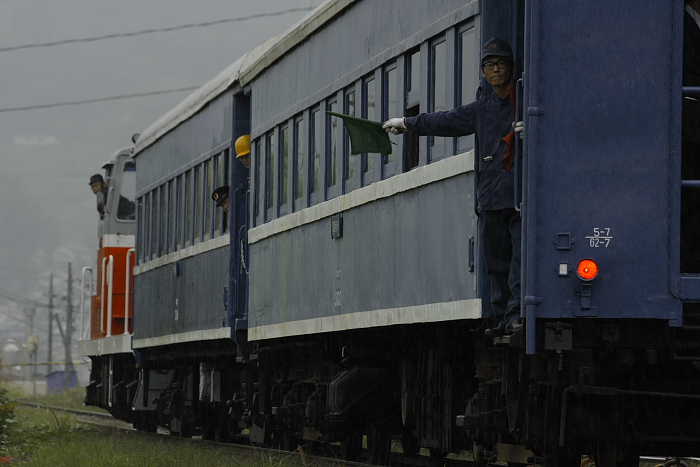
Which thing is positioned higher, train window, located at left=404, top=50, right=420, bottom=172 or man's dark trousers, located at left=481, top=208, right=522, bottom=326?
train window, located at left=404, top=50, right=420, bottom=172

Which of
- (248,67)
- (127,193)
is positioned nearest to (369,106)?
(248,67)

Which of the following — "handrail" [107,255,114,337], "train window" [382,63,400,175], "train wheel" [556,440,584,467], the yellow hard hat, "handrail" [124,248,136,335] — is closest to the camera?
"train wheel" [556,440,584,467]

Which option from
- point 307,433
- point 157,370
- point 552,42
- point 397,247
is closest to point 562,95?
point 552,42

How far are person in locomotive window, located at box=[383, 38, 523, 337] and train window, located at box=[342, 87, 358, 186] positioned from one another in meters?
2.74

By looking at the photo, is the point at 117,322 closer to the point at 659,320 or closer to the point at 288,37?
the point at 288,37

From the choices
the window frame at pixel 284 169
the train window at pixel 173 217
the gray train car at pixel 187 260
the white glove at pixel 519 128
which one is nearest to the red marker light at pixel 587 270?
the white glove at pixel 519 128

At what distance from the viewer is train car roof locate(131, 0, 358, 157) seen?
1153 centimetres

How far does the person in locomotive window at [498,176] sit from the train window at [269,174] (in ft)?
17.9

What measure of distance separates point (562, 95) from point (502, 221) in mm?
894

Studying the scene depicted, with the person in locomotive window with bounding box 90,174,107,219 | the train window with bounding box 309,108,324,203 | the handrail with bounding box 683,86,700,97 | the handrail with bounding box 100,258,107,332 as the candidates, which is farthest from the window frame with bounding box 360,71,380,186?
the person in locomotive window with bounding box 90,174,107,219

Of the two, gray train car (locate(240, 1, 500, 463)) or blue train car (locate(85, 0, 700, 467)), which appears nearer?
blue train car (locate(85, 0, 700, 467))

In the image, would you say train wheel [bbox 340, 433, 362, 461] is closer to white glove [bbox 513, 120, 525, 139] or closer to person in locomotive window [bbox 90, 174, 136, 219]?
white glove [bbox 513, 120, 525, 139]

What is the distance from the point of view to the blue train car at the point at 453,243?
7055mm

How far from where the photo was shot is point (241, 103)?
48.7ft
